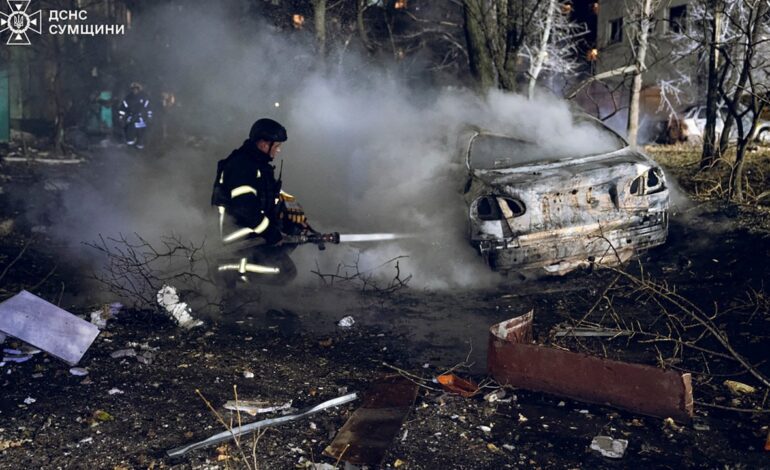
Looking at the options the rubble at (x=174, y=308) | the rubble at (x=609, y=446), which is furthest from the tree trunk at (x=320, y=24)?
the rubble at (x=609, y=446)

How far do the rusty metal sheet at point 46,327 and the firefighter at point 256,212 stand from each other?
1.40 meters

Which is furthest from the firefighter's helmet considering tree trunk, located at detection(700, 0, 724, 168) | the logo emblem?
the logo emblem

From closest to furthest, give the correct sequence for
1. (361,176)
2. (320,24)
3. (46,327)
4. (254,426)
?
(254,426), (46,327), (361,176), (320,24)

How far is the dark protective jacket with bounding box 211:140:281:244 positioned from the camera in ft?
18.6

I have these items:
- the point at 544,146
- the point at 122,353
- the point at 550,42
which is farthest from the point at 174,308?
the point at 550,42

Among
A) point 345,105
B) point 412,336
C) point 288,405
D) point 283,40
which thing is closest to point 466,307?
point 412,336

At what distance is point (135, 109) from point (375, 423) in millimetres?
15041

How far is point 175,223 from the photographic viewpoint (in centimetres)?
895

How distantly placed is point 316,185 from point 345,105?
14.6ft

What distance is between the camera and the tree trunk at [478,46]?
420 inches

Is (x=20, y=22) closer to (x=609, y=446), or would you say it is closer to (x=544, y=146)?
(x=544, y=146)

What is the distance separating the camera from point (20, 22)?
50.3 ft

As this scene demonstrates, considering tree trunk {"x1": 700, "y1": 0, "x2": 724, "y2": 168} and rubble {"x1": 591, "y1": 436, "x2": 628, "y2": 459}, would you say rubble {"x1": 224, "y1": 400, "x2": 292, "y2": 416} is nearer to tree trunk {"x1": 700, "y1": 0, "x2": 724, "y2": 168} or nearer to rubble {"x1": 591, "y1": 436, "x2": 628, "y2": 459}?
rubble {"x1": 591, "y1": 436, "x2": 628, "y2": 459}

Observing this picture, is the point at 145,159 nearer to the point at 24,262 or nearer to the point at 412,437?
the point at 24,262
